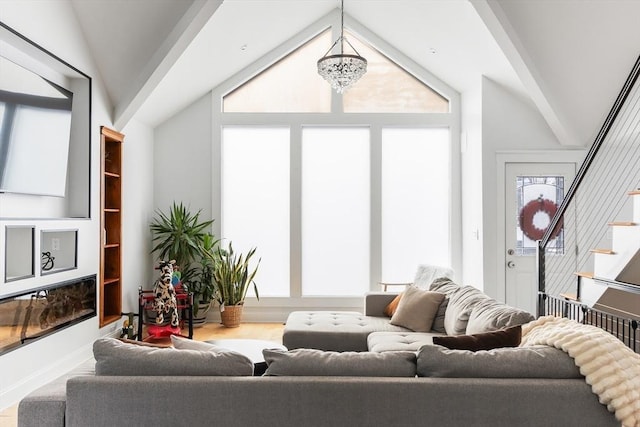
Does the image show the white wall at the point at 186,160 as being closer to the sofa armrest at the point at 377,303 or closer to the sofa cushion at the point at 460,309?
the sofa armrest at the point at 377,303

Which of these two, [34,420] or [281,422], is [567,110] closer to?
[281,422]

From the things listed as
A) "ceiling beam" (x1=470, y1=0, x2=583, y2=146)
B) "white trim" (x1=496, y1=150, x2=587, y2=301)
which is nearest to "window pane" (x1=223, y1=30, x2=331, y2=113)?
"white trim" (x1=496, y1=150, x2=587, y2=301)

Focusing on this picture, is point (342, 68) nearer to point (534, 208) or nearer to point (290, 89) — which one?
point (290, 89)

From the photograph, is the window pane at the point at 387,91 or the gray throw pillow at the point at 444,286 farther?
the window pane at the point at 387,91

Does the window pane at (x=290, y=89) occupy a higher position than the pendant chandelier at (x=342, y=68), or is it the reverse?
the window pane at (x=290, y=89)

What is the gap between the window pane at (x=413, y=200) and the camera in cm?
654

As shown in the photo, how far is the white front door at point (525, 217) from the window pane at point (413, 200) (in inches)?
35.9

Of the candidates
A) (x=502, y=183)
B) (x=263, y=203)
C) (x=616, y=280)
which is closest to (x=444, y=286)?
(x=616, y=280)

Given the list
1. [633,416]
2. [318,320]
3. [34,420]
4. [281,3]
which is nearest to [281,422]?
[34,420]

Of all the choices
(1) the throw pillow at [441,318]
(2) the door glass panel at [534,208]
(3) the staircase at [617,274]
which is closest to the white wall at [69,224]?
(1) the throw pillow at [441,318]

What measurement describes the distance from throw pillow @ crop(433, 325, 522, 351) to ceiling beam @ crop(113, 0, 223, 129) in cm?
349

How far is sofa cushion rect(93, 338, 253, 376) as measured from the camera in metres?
2.06

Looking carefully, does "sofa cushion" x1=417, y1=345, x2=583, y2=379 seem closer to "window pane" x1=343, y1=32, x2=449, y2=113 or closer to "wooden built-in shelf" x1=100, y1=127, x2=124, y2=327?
"wooden built-in shelf" x1=100, y1=127, x2=124, y2=327

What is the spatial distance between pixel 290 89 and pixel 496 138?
8.32 feet
